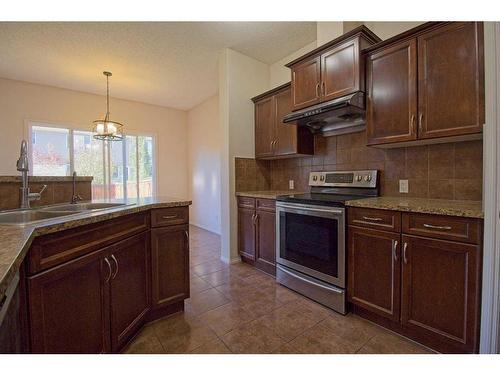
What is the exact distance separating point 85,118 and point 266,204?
4129 millimetres

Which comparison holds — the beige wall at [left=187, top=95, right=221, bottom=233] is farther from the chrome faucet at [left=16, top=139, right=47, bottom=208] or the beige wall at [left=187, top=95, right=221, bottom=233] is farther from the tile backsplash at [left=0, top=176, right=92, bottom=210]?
the chrome faucet at [left=16, top=139, right=47, bottom=208]

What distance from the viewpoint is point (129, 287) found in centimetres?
147

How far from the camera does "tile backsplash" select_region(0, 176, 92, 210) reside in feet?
5.33

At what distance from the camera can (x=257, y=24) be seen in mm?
2604

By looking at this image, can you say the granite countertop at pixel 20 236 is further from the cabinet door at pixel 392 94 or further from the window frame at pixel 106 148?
the window frame at pixel 106 148

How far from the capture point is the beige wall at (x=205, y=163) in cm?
479

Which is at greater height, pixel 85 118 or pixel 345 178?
pixel 85 118

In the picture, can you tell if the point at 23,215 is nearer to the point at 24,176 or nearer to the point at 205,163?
the point at 24,176

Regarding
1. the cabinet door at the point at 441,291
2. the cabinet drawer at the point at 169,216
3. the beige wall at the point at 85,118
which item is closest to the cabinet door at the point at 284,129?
the cabinet drawer at the point at 169,216

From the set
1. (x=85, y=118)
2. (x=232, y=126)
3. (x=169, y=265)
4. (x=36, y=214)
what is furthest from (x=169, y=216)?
(x=85, y=118)

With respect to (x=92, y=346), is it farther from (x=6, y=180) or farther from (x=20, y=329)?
(x=6, y=180)

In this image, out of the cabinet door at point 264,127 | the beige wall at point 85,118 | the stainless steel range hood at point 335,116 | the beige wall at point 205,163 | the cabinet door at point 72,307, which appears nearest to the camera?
the cabinet door at point 72,307

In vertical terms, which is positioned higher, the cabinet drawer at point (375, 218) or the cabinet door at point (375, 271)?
the cabinet drawer at point (375, 218)
